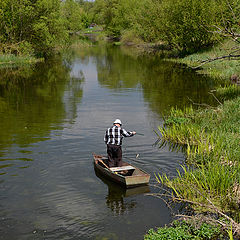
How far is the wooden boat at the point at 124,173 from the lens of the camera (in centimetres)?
1265

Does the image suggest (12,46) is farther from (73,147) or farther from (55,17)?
(73,147)

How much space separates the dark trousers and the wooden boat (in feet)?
0.98

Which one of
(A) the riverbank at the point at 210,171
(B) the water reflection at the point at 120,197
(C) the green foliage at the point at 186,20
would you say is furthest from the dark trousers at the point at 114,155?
(C) the green foliage at the point at 186,20

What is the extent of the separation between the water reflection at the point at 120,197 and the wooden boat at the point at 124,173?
19 centimetres

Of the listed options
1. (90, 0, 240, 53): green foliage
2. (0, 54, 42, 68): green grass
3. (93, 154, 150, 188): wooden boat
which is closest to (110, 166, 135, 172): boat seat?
(93, 154, 150, 188): wooden boat

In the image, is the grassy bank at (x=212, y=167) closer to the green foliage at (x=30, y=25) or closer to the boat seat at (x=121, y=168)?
the boat seat at (x=121, y=168)

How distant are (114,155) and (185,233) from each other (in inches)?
212

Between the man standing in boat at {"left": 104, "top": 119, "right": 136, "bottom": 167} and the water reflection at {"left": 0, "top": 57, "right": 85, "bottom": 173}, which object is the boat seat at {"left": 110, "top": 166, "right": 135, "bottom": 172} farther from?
the water reflection at {"left": 0, "top": 57, "right": 85, "bottom": 173}

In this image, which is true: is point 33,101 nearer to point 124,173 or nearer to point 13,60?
point 124,173

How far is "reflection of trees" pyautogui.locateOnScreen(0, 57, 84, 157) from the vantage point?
19.8m

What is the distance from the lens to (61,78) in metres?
39.8

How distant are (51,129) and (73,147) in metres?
3.56

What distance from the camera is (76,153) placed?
16.6 meters

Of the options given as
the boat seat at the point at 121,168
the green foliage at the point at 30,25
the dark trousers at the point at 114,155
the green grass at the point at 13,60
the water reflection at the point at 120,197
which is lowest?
the water reflection at the point at 120,197
